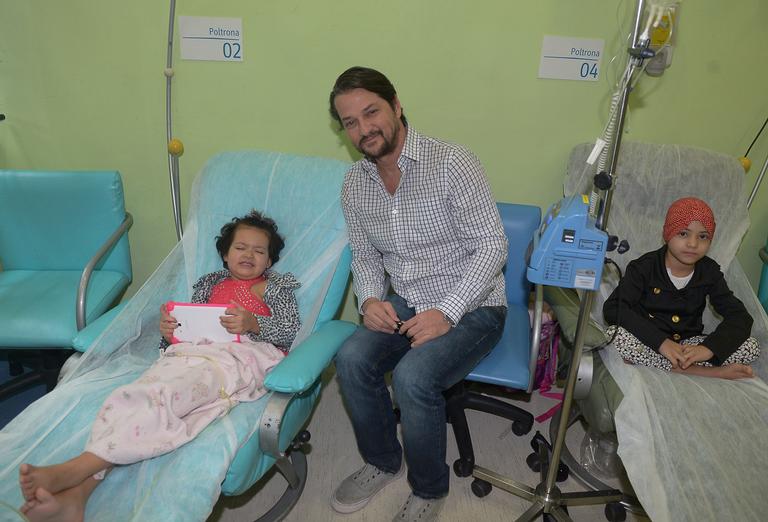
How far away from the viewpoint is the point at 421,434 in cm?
147

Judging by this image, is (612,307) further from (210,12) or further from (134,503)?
(210,12)

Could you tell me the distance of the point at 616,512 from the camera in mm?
1608

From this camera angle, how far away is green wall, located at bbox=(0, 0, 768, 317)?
1.86 m

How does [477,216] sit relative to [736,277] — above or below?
above

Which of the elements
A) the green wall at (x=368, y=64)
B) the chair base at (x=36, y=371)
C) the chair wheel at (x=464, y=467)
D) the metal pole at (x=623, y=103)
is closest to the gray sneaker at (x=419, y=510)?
the chair wheel at (x=464, y=467)

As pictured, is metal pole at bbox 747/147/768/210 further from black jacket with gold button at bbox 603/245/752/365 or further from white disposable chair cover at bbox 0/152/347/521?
white disposable chair cover at bbox 0/152/347/521

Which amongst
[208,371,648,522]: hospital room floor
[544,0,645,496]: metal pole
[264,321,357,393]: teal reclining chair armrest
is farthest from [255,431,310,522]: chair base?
[544,0,645,496]: metal pole

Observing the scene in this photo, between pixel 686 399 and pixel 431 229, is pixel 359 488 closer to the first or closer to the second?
pixel 431 229

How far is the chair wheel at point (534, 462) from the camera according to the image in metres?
1.84

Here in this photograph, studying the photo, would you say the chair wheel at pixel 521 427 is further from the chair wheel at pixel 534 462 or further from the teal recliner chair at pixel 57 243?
the teal recliner chair at pixel 57 243

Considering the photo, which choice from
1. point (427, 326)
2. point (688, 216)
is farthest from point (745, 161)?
point (427, 326)

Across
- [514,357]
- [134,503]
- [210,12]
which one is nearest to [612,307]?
[514,357]

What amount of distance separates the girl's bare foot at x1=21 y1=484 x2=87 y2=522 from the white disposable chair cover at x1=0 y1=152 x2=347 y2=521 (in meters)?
0.04

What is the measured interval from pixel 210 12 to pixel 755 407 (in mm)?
2227
